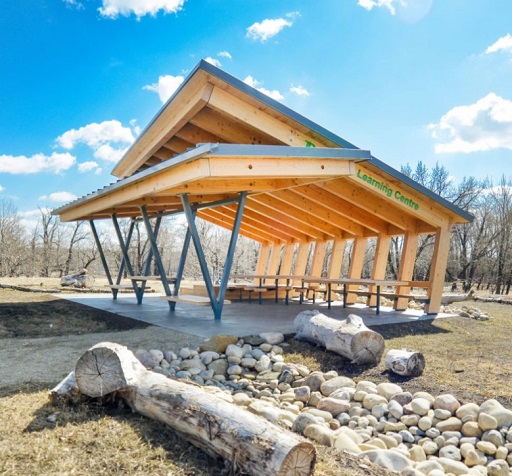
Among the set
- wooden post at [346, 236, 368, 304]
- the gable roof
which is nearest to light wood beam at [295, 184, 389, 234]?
the gable roof

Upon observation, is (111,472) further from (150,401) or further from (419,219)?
(419,219)

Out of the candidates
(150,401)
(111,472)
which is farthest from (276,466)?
(150,401)

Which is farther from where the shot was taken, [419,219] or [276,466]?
[419,219]

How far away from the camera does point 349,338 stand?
5055mm

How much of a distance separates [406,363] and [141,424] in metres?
3.06

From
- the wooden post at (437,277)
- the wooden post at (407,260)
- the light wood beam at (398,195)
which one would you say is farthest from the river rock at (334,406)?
the wooden post at (407,260)

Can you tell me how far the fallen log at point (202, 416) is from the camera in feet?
7.40

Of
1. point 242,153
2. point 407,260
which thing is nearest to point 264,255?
point 407,260

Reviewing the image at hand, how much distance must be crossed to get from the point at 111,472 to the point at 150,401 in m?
0.74

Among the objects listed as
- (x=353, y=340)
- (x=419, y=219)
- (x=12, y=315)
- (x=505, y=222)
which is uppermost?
(x=505, y=222)

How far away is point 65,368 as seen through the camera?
4355mm

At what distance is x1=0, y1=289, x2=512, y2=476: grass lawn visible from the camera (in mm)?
2412

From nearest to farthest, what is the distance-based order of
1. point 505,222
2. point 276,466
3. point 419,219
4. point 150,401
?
point 276,466 → point 150,401 → point 419,219 → point 505,222

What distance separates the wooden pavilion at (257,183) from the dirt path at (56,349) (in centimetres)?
153
